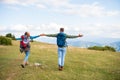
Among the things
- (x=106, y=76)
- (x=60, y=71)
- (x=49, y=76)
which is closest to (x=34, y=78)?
(x=49, y=76)

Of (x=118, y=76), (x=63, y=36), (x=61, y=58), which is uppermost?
(x=63, y=36)

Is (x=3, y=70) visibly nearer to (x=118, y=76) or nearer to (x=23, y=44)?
(x=23, y=44)

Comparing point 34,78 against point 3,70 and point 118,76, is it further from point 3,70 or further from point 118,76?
point 118,76

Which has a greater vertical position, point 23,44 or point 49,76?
point 23,44

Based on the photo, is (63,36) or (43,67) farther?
(43,67)

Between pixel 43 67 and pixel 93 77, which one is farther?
pixel 43 67

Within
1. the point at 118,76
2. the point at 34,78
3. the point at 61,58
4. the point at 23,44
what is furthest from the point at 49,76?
the point at 118,76

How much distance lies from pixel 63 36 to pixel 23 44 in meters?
3.33

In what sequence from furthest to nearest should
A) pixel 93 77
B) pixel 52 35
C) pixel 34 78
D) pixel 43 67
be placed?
pixel 43 67
pixel 52 35
pixel 93 77
pixel 34 78

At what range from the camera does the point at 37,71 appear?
880 inches

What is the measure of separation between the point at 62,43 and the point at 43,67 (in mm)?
3302

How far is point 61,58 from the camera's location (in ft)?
74.5

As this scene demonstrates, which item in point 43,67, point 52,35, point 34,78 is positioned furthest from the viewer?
point 43,67

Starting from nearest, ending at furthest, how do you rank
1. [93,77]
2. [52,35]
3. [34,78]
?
[34,78]
[93,77]
[52,35]
